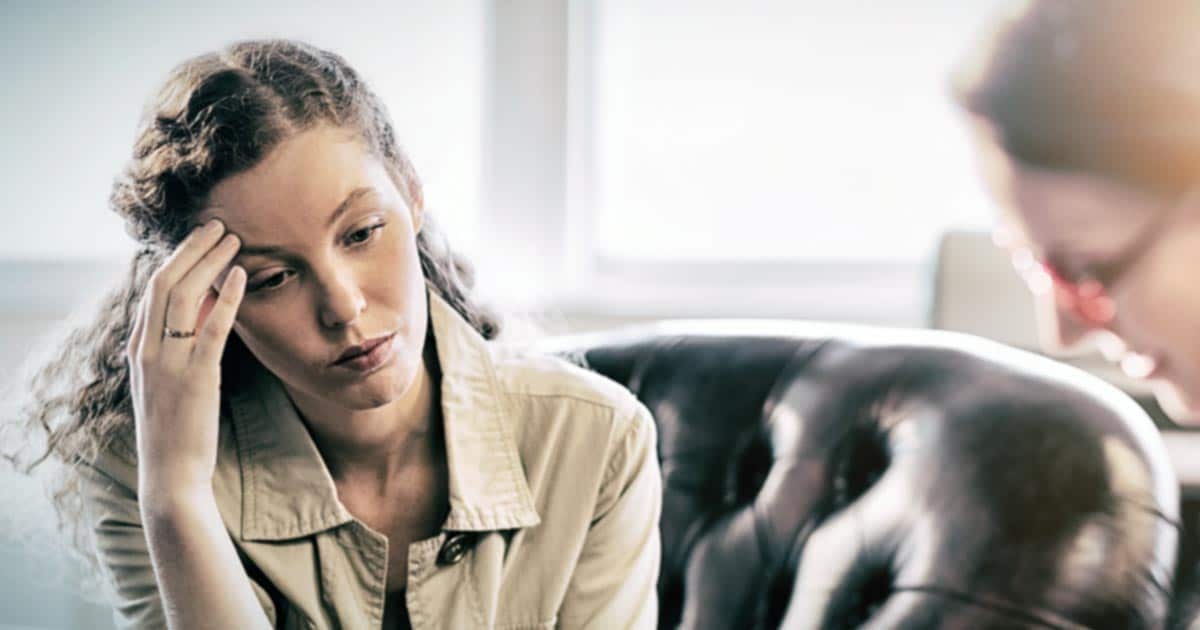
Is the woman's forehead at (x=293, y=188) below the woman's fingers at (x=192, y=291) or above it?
above

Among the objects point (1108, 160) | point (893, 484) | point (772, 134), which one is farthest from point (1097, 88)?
point (772, 134)

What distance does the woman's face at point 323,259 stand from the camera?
61cm

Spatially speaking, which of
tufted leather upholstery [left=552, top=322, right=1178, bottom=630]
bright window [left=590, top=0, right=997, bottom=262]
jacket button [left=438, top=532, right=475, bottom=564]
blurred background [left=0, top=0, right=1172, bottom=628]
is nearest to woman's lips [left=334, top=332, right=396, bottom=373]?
jacket button [left=438, top=532, right=475, bottom=564]

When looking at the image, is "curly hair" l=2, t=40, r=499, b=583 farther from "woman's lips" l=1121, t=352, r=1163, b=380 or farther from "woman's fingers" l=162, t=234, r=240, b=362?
"woman's lips" l=1121, t=352, r=1163, b=380

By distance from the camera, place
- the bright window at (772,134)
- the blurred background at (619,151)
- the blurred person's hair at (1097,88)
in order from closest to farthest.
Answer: the blurred person's hair at (1097,88) < the blurred background at (619,151) < the bright window at (772,134)

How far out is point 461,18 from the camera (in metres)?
1.31

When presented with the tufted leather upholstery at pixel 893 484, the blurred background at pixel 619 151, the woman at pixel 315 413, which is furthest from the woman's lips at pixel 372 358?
the blurred background at pixel 619 151

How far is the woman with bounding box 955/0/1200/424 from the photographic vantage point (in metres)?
0.33

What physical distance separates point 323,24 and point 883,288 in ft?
2.18

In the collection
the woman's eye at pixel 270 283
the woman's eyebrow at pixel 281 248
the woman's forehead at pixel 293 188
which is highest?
the woman's forehead at pixel 293 188

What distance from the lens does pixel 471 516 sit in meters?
0.67

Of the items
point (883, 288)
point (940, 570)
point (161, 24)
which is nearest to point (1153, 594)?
point (940, 570)

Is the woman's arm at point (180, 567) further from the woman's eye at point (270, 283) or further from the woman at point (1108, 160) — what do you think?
the woman at point (1108, 160)

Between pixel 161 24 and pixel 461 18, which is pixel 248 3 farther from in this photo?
pixel 461 18
